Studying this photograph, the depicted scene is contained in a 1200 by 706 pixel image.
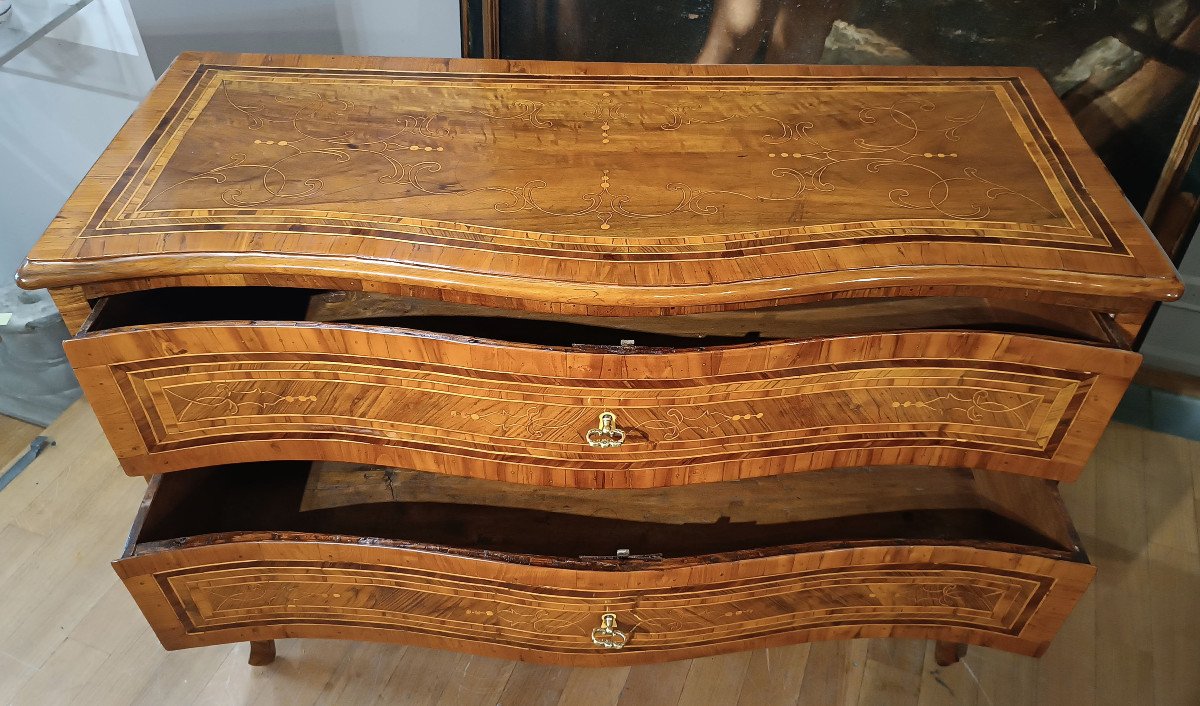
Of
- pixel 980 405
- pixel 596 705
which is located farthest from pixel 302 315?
pixel 980 405

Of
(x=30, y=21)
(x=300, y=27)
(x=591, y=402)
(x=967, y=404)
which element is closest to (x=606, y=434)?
(x=591, y=402)

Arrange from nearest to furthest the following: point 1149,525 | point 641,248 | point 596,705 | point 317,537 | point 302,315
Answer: point 641,248
point 317,537
point 302,315
point 596,705
point 1149,525

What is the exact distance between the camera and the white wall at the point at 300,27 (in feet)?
4.58

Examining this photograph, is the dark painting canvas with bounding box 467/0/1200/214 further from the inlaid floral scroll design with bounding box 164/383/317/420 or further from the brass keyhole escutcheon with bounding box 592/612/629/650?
the brass keyhole escutcheon with bounding box 592/612/629/650

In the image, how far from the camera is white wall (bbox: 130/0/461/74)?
54.9 inches

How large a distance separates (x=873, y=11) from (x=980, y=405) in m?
0.56

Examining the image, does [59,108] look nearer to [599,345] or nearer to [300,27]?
[300,27]

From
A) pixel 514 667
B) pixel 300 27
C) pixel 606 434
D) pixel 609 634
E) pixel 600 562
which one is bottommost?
pixel 514 667

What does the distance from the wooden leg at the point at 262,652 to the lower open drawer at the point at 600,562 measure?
4.0 inches

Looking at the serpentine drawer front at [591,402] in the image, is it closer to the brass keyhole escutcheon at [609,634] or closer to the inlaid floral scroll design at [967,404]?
the inlaid floral scroll design at [967,404]

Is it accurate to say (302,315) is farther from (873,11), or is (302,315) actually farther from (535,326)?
(873,11)

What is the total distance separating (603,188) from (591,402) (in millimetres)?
219

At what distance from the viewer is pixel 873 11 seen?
4.08 feet

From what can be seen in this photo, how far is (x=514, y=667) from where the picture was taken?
4.20ft
